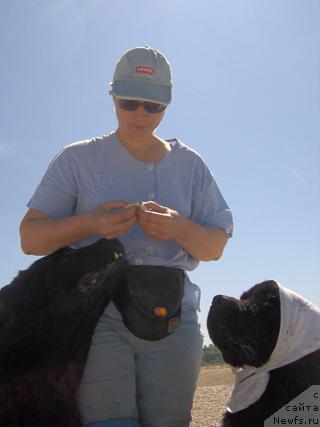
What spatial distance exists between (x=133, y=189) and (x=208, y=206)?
48 centimetres

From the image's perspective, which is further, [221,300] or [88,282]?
[221,300]

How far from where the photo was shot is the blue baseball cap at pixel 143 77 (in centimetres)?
333

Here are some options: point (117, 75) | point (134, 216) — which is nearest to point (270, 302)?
point (134, 216)

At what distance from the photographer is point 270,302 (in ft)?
10.2

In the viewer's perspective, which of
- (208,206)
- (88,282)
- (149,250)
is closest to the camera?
(88,282)

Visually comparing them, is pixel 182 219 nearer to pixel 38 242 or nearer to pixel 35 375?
pixel 38 242

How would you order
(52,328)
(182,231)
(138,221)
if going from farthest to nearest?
1. (182,231)
2. (138,221)
3. (52,328)

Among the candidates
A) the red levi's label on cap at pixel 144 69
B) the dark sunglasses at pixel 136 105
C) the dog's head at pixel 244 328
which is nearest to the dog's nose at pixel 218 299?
the dog's head at pixel 244 328

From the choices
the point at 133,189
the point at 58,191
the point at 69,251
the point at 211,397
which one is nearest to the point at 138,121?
the point at 133,189

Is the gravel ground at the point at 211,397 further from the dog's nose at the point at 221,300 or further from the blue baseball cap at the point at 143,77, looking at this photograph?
the blue baseball cap at the point at 143,77

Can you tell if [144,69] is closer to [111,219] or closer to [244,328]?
[111,219]

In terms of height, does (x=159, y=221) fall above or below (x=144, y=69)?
below

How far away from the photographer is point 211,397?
8.28 metres

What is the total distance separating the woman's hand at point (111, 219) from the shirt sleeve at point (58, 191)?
38cm
